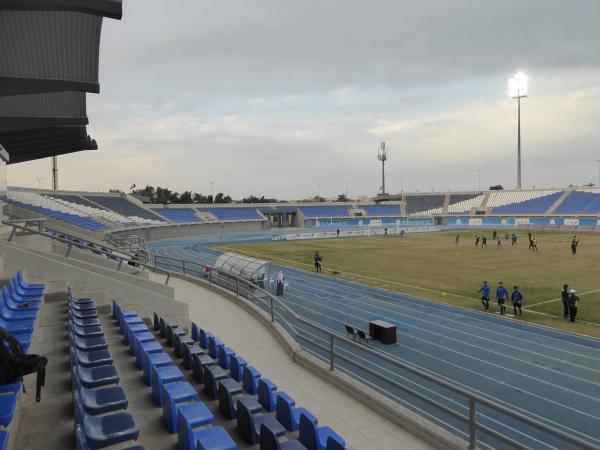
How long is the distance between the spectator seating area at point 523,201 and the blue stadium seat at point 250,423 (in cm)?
8839

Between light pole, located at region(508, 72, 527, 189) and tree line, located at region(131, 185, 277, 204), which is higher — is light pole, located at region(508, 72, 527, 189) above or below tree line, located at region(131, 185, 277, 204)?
above

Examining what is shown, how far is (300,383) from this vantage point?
26.8 ft

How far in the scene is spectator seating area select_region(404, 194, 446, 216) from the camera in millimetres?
96919

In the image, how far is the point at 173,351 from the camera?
8.96m

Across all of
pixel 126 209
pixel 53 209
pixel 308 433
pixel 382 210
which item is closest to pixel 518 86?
pixel 382 210

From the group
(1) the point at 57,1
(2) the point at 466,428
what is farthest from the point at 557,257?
(1) the point at 57,1

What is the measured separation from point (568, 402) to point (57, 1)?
13.6 m

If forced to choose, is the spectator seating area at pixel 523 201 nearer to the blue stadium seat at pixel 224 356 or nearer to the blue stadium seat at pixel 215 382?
Result: the blue stadium seat at pixel 224 356

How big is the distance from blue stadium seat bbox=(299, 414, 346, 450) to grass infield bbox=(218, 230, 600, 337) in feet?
45.0

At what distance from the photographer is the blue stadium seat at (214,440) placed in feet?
15.3

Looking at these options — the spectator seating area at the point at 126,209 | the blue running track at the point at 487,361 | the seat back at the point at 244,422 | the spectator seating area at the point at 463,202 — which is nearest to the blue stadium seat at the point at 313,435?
the seat back at the point at 244,422

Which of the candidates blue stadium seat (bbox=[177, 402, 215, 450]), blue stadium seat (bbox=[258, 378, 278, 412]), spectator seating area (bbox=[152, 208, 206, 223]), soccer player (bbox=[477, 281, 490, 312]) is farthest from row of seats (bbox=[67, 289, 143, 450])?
spectator seating area (bbox=[152, 208, 206, 223])

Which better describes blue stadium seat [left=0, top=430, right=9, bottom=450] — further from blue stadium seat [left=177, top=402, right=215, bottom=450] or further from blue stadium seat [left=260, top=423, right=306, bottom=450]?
blue stadium seat [left=260, top=423, right=306, bottom=450]

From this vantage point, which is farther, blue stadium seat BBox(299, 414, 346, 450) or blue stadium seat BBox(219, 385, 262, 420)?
blue stadium seat BBox(219, 385, 262, 420)
